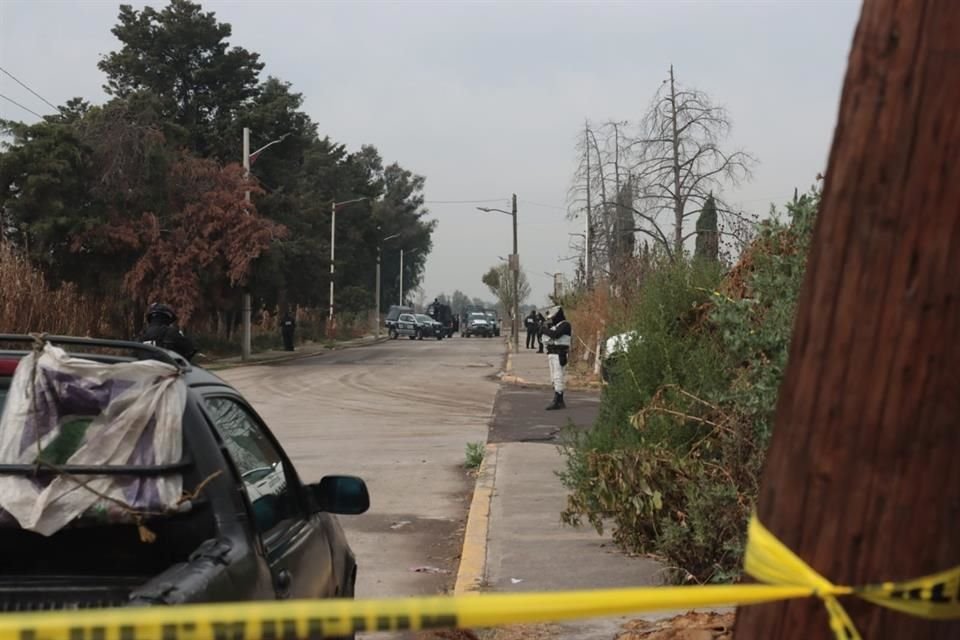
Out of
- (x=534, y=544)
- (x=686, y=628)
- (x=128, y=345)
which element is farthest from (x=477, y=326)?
(x=128, y=345)

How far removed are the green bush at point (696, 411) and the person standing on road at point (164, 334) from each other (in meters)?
4.18

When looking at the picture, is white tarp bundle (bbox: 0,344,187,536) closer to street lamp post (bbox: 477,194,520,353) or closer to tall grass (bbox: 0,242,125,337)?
tall grass (bbox: 0,242,125,337)

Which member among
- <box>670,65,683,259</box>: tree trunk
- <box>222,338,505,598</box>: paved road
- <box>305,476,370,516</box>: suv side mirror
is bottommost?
<box>222,338,505,598</box>: paved road

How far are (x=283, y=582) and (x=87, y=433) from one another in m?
0.75

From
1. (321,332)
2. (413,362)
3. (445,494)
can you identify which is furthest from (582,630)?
(321,332)

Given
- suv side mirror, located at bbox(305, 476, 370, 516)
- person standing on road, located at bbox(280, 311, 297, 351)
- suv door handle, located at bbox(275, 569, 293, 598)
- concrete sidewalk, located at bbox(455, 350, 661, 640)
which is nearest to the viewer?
suv door handle, located at bbox(275, 569, 293, 598)

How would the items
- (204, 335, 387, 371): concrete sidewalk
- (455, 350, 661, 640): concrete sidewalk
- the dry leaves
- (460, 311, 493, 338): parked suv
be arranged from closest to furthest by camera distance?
the dry leaves
(455, 350, 661, 640): concrete sidewalk
(204, 335, 387, 371): concrete sidewalk
(460, 311, 493, 338): parked suv

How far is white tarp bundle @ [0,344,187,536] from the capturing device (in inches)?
130

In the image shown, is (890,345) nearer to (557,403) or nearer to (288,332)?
(557,403)

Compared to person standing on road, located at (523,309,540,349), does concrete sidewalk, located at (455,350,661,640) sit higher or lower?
lower

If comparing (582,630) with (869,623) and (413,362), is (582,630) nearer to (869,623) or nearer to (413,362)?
(869,623)

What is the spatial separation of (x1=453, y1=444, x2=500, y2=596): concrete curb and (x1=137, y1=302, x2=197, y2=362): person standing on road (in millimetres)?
3063

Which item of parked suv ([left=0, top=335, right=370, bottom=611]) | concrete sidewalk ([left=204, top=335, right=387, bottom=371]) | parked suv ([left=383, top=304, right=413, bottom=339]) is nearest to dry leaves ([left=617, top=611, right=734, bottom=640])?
parked suv ([left=0, top=335, right=370, bottom=611])

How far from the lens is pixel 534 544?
8.34 metres
